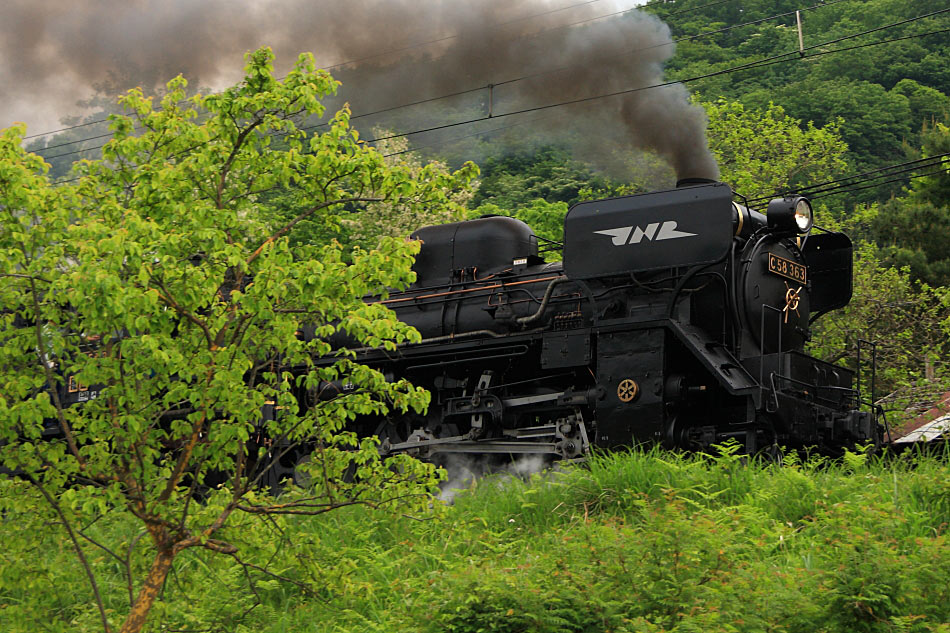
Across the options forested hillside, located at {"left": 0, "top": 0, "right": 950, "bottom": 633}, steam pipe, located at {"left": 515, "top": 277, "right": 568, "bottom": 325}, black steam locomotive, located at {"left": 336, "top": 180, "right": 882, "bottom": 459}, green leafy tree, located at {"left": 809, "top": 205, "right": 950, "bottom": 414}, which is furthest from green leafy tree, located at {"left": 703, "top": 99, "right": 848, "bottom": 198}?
forested hillside, located at {"left": 0, "top": 0, "right": 950, "bottom": 633}

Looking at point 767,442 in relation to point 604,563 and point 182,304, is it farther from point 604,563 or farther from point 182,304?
point 182,304

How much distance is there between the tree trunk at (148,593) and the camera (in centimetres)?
706

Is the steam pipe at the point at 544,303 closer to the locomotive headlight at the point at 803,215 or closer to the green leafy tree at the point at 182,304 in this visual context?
the locomotive headlight at the point at 803,215

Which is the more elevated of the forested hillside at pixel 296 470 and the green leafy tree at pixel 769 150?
the green leafy tree at pixel 769 150

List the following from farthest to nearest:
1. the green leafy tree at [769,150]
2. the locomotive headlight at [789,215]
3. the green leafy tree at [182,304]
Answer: the green leafy tree at [769,150] → the locomotive headlight at [789,215] → the green leafy tree at [182,304]

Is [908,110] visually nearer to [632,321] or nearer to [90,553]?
[632,321]

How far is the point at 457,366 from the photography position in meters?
13.6

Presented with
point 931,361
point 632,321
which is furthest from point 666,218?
point 931,361

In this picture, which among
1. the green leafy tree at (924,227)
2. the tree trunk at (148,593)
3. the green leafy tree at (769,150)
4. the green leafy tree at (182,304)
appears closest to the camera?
the green leafy tree at (182,304)

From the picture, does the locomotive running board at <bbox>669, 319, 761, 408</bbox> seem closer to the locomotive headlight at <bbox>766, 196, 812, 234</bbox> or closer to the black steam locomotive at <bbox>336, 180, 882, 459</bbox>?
the black steam locomotive at <bbox>336, 180, 882, 459</bbox>

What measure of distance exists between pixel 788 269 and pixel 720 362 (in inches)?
75.9

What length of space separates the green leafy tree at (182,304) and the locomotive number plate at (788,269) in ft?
17.9

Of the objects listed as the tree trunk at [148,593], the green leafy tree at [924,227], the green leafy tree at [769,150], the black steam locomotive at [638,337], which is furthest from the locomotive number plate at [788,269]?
the green leafy tree at [769,150]

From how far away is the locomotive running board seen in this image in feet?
36.5
